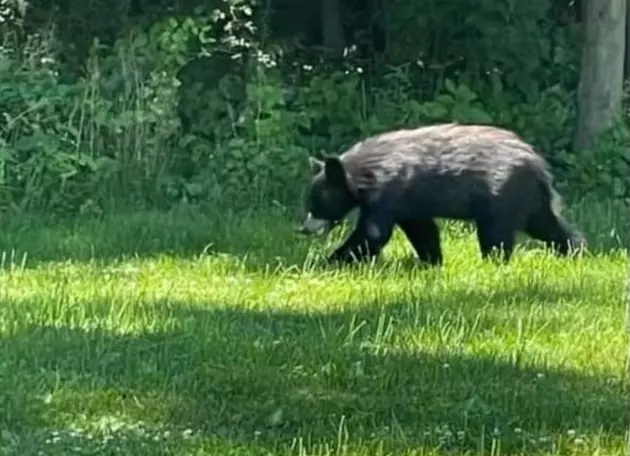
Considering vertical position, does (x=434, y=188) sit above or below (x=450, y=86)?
above

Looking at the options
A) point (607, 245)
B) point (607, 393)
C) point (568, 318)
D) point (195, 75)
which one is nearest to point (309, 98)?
point (195, 75)

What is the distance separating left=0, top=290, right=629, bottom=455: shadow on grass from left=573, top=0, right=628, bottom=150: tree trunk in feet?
21.9

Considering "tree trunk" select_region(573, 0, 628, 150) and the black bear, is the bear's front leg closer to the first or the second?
the black bear

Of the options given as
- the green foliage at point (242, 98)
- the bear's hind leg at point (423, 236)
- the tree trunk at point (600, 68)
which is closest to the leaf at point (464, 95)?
the green foliage at point (242, 98)

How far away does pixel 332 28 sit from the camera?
56.0 feet

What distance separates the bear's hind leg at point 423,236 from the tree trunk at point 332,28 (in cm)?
659

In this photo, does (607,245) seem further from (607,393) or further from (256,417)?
(256,417)

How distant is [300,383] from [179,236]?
170 inches

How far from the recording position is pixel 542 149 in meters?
14.9

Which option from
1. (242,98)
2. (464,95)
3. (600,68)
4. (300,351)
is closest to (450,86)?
(464,95)

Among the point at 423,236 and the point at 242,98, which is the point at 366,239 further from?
the point at 242,98

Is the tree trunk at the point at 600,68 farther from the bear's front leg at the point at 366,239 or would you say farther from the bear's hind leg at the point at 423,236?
the bear's front leg at the point at 366,239

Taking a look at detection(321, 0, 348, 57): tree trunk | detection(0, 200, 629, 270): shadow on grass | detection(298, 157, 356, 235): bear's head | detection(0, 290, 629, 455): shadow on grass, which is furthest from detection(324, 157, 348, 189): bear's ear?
detection(321, 0, 348, 57): tree trunk

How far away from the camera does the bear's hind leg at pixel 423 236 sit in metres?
10.2
